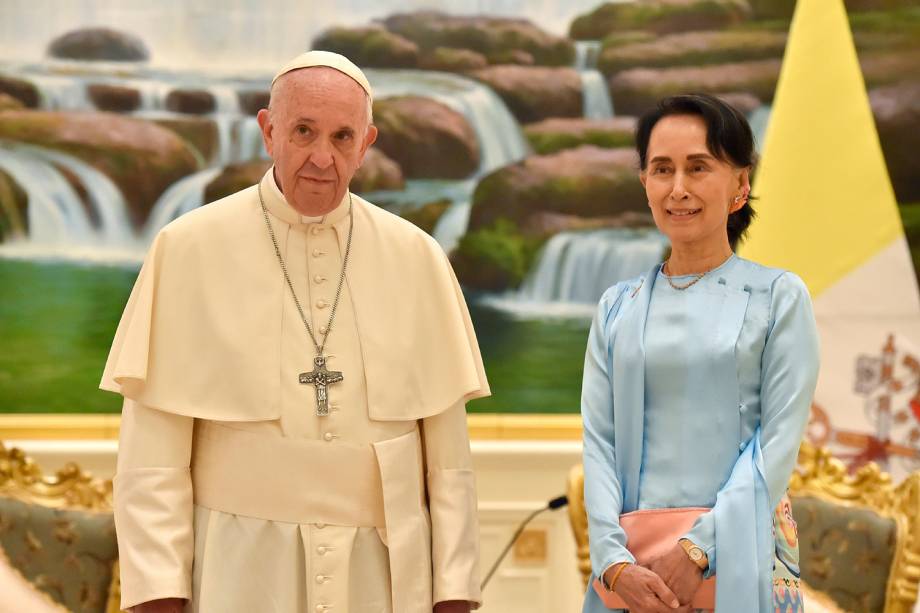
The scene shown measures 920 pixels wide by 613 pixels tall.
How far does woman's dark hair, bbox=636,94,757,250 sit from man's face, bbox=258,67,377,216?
0.68 m

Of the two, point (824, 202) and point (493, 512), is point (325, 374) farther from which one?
point (824, 202)

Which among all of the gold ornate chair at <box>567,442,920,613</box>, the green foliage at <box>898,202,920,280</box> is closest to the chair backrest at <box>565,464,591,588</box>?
the gold ornate chair at <box>567,442,920,613</box>

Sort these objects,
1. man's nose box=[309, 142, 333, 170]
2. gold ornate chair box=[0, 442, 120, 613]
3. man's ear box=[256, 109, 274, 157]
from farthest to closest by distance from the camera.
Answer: gold ornate chair box=[0, 442, 120, 613], man's ear box=[256, 109, 274, 157], man's nose box=[309, 142, 333, 170]

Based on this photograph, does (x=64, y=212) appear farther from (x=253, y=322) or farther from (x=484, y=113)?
(x=253, y=322)

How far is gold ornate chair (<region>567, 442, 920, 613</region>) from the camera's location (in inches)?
134

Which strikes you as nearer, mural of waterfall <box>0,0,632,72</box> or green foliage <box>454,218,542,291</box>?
mural of waterfall <box>0,0,632,72</box>

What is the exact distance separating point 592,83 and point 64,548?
264 centimetres

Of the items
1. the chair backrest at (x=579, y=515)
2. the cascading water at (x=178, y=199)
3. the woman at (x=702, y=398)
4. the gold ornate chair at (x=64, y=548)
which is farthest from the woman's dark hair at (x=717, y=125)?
the cascading water at (x=178, y=199)

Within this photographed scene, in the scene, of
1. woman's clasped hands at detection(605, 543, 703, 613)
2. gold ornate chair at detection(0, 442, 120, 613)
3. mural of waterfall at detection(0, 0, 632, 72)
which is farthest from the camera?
mural of waterfall at detection(0, 0, 632, 72)

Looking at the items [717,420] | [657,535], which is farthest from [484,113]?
[657,535]

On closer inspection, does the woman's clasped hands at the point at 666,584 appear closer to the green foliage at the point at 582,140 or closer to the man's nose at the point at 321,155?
the man's nose at the point at 321,155

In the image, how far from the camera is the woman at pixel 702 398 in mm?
2369

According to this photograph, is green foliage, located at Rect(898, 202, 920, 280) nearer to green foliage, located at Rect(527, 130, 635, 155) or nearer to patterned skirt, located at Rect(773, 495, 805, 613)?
green foliage, located at Rect(527, 130, 635, 155)

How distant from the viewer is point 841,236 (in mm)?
4508
